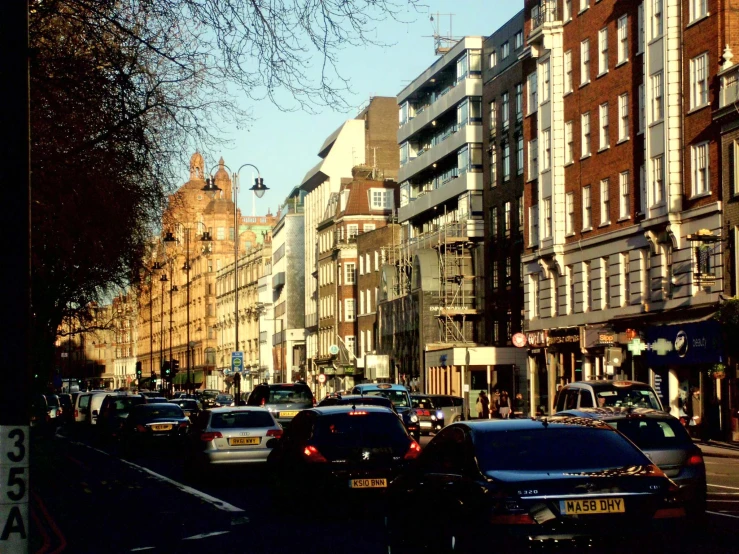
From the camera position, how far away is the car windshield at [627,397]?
77.9 ft

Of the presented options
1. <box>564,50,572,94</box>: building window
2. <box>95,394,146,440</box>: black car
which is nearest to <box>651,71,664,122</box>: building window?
<box>564,50,572,94</box>: building window

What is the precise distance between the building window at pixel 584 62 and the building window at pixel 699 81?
387 inches

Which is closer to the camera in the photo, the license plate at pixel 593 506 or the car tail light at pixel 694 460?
the license plate at pixel 593 506

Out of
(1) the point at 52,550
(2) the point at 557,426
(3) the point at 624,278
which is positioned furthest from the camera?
(3) the point at 624,278

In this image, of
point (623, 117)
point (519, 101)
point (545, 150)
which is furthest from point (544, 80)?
point (623, 117)

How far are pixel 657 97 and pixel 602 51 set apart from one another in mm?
6522

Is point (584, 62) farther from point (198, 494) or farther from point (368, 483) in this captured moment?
point (368, 483)

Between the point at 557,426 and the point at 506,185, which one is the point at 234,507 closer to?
the point at 557,426

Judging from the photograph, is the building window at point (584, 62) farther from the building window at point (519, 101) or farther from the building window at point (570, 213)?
the building window at point (519, 101)

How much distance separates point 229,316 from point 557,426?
→ 149m

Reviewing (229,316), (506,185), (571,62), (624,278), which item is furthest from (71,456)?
(229,316)

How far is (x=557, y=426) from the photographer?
10836mm

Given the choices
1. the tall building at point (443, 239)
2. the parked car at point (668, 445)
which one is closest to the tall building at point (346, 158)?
the tall building at point (443, 239)

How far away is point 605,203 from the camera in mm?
54188
